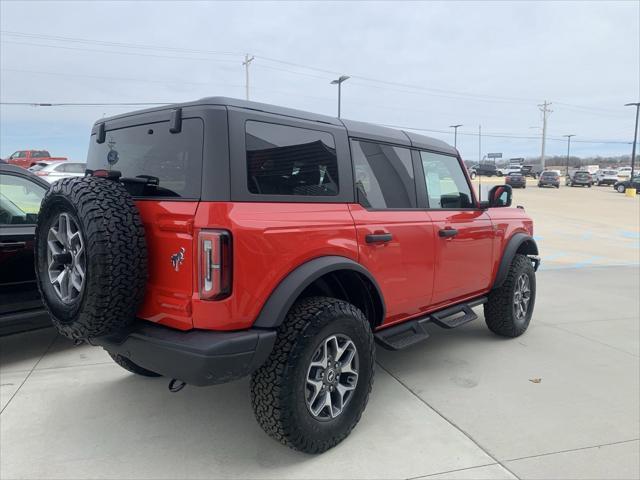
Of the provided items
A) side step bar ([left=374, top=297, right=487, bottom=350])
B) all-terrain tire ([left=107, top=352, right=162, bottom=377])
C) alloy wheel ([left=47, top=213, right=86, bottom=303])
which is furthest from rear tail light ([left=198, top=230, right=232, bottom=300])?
all-terrain tire ([left=107, top=352, right=162, bottom=377])

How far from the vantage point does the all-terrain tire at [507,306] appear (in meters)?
4.70

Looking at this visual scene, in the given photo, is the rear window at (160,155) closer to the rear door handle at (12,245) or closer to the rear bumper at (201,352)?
the rear bumper at (201,352)

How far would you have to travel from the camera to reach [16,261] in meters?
4.07

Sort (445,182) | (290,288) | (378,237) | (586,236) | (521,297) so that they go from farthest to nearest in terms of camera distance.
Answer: (586,236) → (521,297) → (445,182) → (378,237) → (290,288)

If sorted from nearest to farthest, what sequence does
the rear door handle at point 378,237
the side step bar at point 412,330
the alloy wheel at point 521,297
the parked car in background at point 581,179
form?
the rear door handle at point 378,237 → the side step bar at point 412,330 → the alloy wheel at point 521,297 → the parked car in background at point 581,179

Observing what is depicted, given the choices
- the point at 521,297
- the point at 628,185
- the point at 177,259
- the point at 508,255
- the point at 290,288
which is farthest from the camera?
the point at 628,185

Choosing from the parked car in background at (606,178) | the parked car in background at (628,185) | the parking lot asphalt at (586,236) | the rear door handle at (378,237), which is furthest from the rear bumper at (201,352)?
the parked car in background at (606,178)

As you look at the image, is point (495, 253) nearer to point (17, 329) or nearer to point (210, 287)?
point (210, 287)

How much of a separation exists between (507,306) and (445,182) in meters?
1.47

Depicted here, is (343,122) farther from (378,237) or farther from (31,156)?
(31,156)

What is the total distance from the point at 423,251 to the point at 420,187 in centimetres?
55

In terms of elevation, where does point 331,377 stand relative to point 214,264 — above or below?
below

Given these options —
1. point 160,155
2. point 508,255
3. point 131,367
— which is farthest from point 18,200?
point 508,255

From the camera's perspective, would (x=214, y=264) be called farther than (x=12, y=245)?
No
